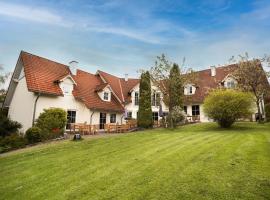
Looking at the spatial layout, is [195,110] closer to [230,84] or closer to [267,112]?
[230,84]

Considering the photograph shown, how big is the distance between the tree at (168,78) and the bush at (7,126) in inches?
618

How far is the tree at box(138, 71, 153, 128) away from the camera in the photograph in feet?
95.5

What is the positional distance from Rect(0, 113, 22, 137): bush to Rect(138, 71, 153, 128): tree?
13720mm

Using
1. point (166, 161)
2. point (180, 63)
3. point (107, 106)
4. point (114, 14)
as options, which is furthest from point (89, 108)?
point (166, 161)

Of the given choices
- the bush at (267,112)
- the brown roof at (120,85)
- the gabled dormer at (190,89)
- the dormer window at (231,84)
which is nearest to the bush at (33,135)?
the brown roof at (120,85)

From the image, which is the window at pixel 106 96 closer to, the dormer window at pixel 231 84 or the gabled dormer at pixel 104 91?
the gabled dormer at pixel 104 91

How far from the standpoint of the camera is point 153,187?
636 centimetres

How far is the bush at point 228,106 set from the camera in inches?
857

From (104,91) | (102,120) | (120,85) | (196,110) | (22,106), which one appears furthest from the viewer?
(120,85)

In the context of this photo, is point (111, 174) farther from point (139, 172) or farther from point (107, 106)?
point (107, 106)

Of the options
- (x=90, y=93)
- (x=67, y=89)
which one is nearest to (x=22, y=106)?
(x=67, y=89)

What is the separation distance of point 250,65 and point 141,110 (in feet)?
46.8

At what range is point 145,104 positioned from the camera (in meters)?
29.7

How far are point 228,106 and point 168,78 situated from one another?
301 inches
